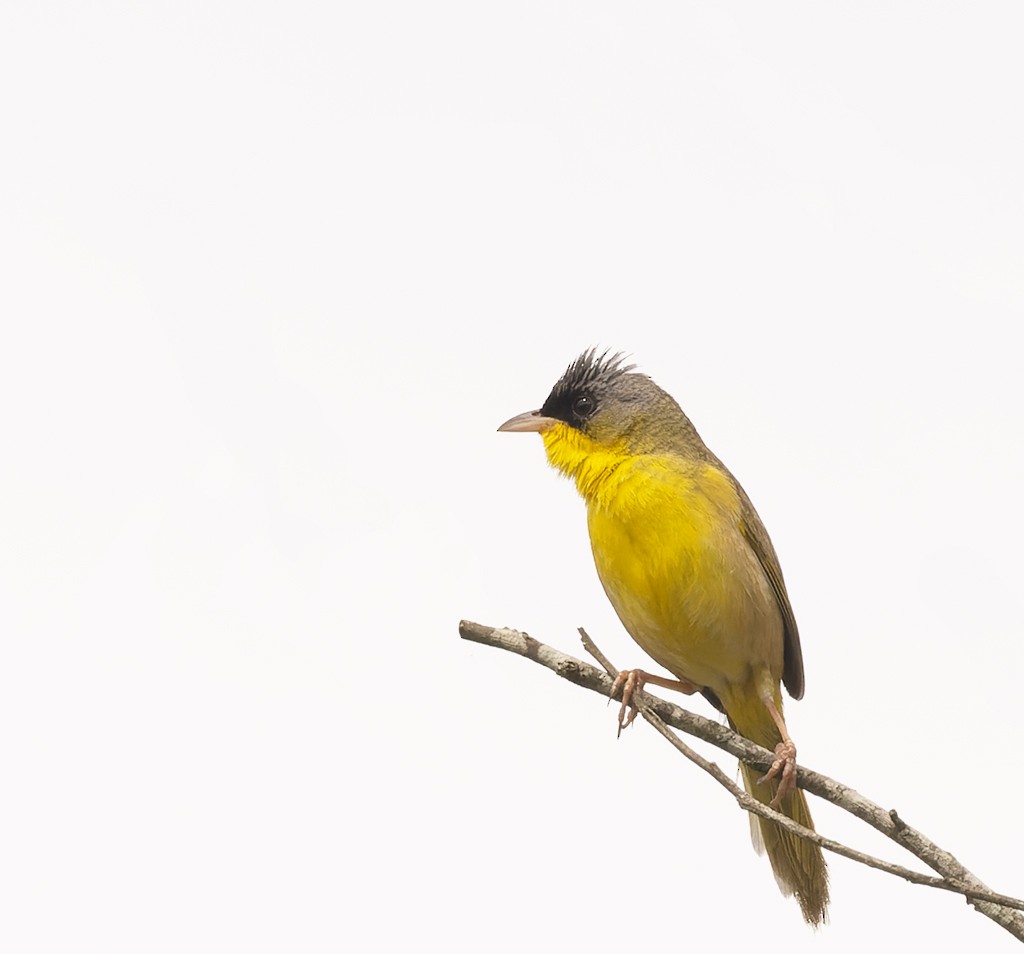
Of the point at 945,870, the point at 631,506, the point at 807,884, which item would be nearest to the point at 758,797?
the point at 807,884

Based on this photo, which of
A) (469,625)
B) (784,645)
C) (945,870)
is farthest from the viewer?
(784,645)

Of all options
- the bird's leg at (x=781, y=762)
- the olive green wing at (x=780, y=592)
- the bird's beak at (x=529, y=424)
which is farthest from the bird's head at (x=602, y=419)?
the bird's leg at (x=781, y=762)

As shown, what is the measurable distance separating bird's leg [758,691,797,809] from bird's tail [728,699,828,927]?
10 centimetres

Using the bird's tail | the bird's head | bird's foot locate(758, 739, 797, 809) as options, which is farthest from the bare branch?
the bird's head

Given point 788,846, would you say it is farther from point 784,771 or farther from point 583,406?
point 583,406

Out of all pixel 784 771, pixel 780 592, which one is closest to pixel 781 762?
pixel 784 771

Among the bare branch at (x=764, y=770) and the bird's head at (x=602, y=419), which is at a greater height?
Result: the bird's head at (x=602, y=419)

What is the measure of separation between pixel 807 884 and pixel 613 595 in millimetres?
1463

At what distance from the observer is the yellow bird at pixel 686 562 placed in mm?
5344

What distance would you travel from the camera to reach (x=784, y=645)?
5.93 m

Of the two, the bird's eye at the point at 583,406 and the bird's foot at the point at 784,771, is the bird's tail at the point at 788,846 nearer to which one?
the bird's foot at the point at 784,771

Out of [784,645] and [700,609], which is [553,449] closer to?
[700,609]

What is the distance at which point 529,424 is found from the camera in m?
5.86

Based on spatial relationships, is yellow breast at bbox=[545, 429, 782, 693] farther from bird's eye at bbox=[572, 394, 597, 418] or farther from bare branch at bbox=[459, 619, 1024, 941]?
bare branch at bbox=[459, 619, 1024, 941]
